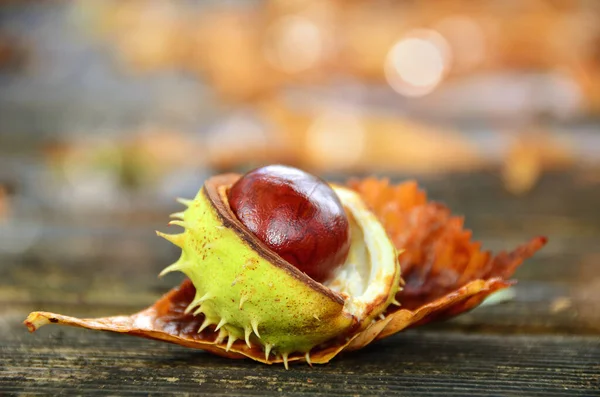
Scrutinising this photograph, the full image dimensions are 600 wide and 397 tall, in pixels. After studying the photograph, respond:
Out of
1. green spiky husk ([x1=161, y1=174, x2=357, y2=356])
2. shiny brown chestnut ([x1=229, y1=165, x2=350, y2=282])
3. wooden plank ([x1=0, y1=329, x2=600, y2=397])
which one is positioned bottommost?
wooden plank ([x1=0, y1=329, x2=600, y2=397])

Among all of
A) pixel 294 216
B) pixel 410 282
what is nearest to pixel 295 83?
pixel 410 282

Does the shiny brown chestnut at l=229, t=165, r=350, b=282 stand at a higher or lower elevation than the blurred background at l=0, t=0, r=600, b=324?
lower

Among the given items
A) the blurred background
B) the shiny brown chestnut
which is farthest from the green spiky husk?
the blurred background

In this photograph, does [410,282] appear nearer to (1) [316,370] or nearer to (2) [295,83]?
(1) [316,370]

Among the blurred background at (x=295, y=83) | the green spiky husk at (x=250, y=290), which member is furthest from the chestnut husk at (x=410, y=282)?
the blurred background at (x=295, y=83)

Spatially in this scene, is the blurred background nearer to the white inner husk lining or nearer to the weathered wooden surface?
the weathered wooden surface

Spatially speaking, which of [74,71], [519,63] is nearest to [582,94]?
[519,63]

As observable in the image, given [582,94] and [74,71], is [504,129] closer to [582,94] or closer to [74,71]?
[582,94]
